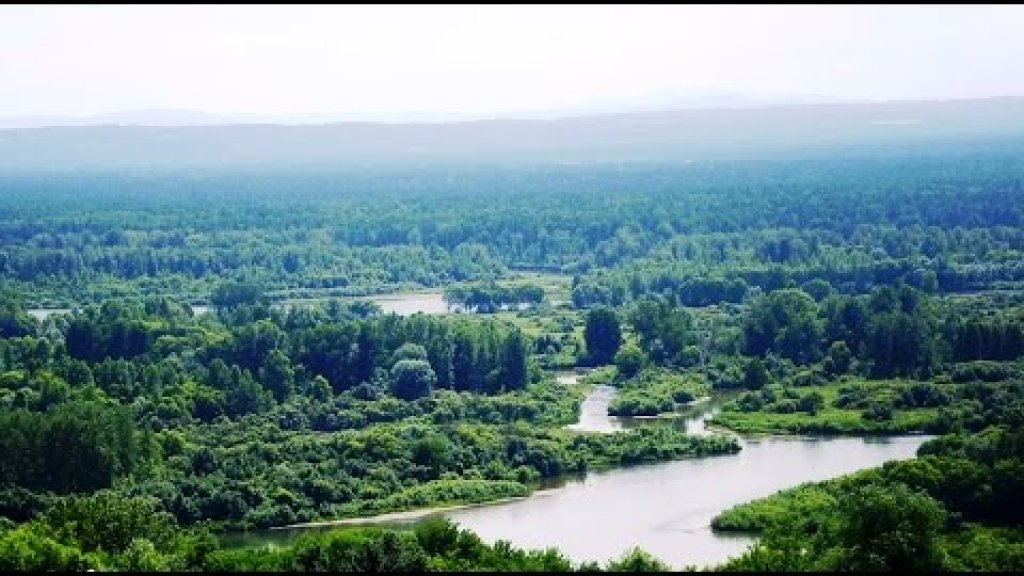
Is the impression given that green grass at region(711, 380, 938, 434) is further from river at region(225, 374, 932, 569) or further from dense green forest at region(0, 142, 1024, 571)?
river at region(225, 374, 932, 569)

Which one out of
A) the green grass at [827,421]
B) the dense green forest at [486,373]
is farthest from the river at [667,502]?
the dense green forest at [486,373]

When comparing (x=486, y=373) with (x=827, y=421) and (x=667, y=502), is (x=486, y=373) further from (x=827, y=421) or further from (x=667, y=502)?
(x=667, y=502)

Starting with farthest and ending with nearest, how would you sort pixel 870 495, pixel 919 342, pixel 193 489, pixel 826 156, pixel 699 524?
pixel 826 156 < pixel 919 342 < pixel 193 489 < pixel 699 524 < pixel 870 495

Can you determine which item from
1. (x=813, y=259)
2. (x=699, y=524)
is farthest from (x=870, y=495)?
(x=813, y=259)

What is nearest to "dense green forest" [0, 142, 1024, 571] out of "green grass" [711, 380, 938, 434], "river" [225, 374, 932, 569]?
"green grass" [711, 380, 938, 434]

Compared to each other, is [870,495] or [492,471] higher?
[870,495]

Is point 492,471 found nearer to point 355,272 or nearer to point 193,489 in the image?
point 193,489

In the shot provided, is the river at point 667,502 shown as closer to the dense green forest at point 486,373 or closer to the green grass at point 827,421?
the green grass at point 827,421
